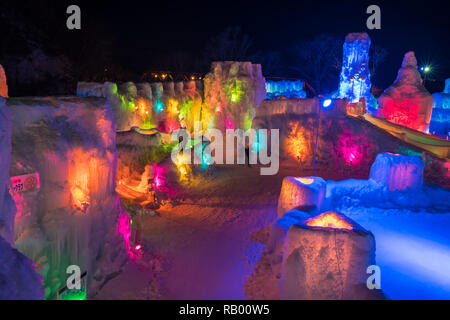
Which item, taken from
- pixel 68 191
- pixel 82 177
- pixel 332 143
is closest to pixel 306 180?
pixel 82 177

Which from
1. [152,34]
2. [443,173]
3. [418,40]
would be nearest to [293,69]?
[418,40]

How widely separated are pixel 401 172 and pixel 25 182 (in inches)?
433

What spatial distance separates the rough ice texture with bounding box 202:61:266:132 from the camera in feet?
70.6

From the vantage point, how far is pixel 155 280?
8078 mm

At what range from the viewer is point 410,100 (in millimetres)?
21234

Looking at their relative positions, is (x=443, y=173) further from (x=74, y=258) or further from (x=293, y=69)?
(x=293, y=69)

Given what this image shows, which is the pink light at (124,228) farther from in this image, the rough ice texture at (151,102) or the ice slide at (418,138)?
the ice slide at (418,138)

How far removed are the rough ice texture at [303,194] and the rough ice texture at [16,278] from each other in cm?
743

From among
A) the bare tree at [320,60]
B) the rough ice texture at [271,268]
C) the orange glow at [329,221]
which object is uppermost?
the bare tree at [320,60]

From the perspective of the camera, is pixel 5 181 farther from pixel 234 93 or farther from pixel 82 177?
pixel 234 93

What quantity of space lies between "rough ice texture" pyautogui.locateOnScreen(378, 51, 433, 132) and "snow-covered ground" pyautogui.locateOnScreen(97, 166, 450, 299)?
12161 millimetres

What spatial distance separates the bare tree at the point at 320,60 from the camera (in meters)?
34.1

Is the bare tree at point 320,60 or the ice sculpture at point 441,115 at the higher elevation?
the bare tree at point 320,60

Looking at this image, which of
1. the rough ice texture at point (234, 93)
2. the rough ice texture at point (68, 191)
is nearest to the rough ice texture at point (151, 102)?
the rough ice texture at point (234, 93)
